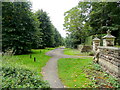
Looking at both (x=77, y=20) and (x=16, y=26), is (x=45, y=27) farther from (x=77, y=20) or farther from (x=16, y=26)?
(x=16, y=26)

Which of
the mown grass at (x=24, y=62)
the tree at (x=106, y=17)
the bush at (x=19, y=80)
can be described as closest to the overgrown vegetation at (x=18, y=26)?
the mown grass at (x=24, y=62)

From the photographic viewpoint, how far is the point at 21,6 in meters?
12.1

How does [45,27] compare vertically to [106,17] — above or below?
above

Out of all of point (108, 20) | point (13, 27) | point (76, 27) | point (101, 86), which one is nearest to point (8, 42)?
point (13, 27)

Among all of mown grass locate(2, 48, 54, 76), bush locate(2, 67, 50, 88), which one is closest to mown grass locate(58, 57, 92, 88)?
bush locate(2, 67, 50, 88)

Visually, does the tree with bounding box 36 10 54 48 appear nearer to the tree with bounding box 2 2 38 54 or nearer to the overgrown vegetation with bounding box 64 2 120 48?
the overgrown vegetation with bounding box 64 2 120 48

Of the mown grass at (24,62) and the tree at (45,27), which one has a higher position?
the tree at (45,27)

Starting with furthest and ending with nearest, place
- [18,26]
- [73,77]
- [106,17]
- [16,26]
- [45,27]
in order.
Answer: [45,27] → [106,17] → [18,26] → [16,26] → [73,77]

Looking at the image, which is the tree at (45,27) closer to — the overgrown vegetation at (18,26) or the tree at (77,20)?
the tree at (77,20)

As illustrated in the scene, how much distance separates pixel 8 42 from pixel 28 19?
13.1 ft

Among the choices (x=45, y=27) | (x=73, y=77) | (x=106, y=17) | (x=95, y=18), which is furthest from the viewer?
(x=45, y=27)

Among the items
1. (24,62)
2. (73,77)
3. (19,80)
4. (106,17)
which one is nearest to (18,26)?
(24,62)

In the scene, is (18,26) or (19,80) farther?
(18,26)

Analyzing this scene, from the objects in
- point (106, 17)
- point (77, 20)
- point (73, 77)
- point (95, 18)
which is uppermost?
point (77, 20)
